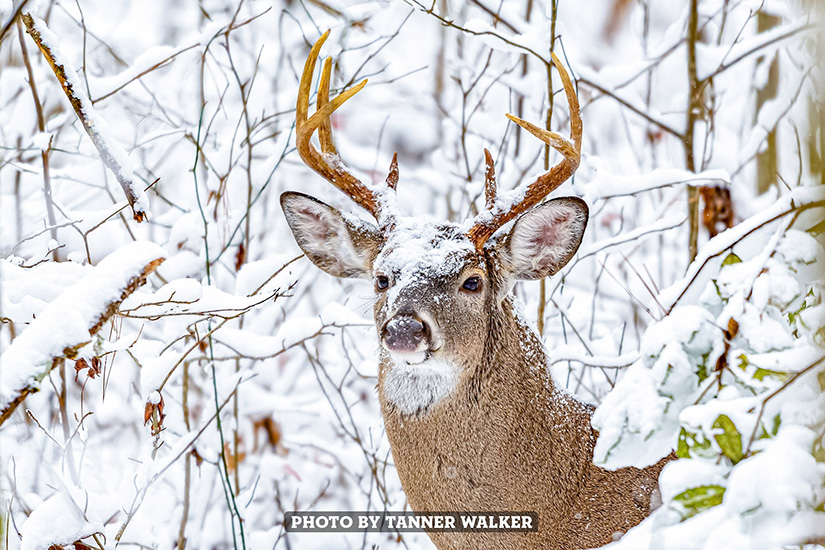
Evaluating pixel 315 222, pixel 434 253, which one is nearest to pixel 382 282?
pixel 434 253

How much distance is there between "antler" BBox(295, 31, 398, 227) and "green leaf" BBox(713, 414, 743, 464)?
1.55 meters

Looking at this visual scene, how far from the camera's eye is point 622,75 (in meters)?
4.58

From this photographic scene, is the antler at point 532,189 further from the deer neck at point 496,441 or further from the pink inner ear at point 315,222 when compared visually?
the pink inner ear at point 315,222

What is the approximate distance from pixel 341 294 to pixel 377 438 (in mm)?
1304

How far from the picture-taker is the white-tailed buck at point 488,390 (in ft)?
8.95

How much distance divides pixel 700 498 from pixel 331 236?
184cm

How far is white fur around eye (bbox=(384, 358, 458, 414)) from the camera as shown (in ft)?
9.04

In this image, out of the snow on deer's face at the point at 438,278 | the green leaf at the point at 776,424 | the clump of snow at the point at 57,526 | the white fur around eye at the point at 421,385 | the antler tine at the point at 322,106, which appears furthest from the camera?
the antler tine at the point at 322,106

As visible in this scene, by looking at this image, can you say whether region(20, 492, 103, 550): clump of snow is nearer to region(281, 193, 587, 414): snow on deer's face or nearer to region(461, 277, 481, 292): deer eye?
region(281, 193, 587, 414): snow on deer's face

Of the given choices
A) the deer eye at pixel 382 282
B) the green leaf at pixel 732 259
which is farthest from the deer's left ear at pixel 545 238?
the green leaf at pixel 732 259

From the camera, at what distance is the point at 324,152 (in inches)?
122

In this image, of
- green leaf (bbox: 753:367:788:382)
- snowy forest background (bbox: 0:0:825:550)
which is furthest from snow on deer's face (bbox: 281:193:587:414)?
green leaf (bbox: 753:367:788:382)

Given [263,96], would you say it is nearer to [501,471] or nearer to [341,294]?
[341,294]

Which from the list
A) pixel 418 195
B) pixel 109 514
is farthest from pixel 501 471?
pixel 418 195
